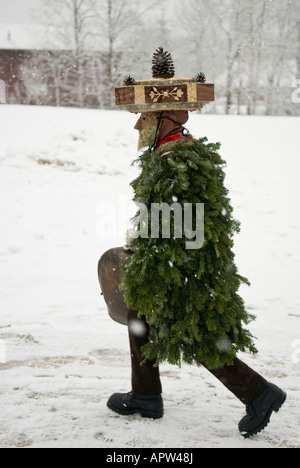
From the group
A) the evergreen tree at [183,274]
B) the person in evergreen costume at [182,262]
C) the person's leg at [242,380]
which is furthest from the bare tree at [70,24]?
the person's leg at [242,380]

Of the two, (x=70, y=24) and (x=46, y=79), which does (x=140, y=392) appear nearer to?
(x=70, y=24)

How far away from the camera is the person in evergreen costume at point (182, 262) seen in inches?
98.9

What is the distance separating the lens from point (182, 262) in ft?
8.16

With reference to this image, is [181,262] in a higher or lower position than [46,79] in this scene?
lower

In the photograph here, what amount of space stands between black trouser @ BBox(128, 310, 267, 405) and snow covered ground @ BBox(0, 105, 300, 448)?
212 mm

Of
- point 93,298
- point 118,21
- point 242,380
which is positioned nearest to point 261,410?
point 242,380

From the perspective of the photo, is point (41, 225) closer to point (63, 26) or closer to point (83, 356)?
point (83, 356)

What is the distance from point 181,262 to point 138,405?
3.38ft

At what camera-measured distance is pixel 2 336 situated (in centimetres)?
405

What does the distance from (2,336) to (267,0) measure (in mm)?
24197

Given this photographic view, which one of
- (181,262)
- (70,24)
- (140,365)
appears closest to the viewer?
(181,262)

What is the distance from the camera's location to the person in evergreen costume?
8.24 feet

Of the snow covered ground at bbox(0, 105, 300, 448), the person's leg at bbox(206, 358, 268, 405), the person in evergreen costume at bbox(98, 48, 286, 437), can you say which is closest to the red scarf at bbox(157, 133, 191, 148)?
the person in evergreen costume at bbox(98, 48, 286, 437)
